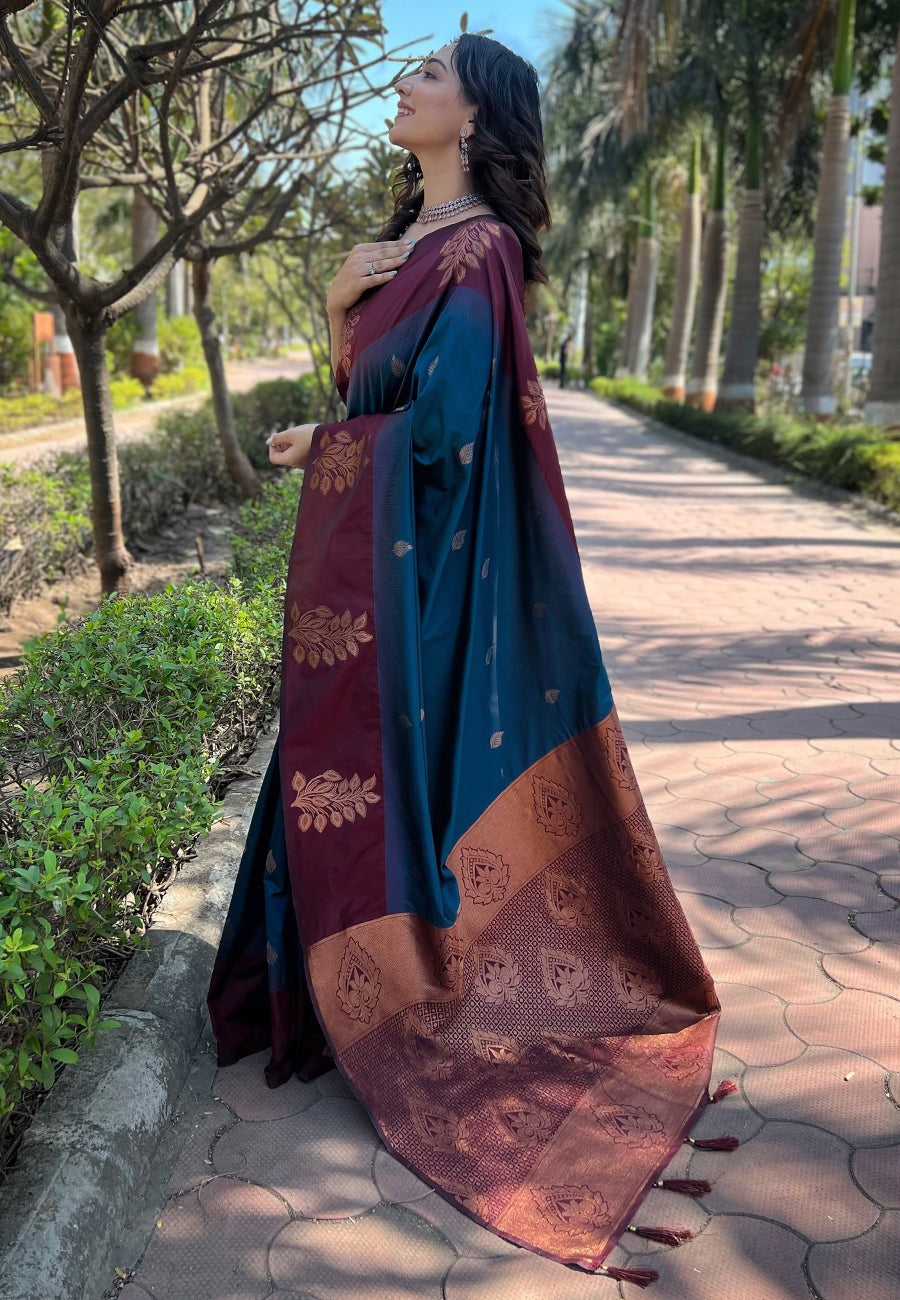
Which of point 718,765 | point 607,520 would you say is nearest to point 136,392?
point 607,520

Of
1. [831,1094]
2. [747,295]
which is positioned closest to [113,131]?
[831,1094]

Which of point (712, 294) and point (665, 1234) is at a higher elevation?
point (712, 294)

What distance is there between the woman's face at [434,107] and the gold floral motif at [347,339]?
0.32m

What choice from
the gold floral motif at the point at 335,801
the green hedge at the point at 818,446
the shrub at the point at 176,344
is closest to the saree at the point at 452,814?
the gold floral motif at the point at 335,801

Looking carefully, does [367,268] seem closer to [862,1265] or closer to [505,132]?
[505,132]

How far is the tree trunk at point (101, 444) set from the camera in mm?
4328

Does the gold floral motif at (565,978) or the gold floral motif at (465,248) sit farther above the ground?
the gold floral motif at (465,248)

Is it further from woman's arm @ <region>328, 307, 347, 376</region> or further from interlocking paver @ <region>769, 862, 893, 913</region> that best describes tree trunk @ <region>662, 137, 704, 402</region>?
woman's arm @ <region>328, 307, 347, 376</region>

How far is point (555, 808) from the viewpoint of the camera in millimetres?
2229

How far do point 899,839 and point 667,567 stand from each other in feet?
14.2

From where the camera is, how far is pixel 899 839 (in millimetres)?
3037

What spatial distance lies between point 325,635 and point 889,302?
9.85 meters

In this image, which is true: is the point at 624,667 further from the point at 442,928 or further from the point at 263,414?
the point at 263,414

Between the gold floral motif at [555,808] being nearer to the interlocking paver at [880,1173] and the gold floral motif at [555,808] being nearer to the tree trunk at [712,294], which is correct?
the interlocking paver at [880,1173]
